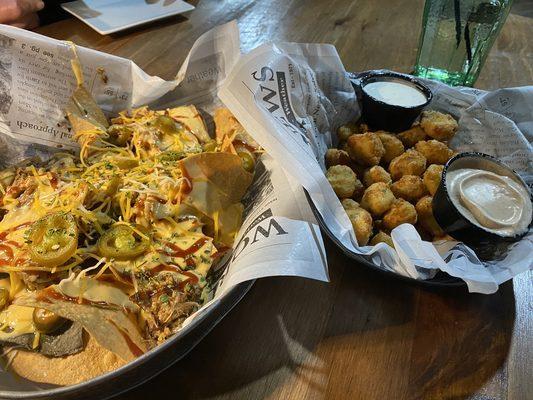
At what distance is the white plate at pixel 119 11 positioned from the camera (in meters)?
2.09

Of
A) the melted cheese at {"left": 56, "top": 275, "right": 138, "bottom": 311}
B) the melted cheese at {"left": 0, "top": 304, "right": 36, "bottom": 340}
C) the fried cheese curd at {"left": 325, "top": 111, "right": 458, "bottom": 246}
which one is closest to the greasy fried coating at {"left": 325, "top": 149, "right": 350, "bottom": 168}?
the fried cheese curd at {"left": 325, "top": 111, "right": 458, "bottom": 246}

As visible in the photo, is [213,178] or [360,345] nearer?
[360,345]

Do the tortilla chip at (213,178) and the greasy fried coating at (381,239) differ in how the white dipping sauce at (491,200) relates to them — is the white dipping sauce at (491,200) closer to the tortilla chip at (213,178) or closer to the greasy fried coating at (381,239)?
the greasy fried coating at (381,239)

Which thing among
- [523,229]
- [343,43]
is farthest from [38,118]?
[343,43]

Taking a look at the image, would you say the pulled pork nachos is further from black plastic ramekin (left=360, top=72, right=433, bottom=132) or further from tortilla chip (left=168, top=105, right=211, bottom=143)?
black plastic ramekin (left=360, top=72, right=433, bottom=132)

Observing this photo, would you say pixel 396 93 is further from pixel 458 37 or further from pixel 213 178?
pixel 213 178

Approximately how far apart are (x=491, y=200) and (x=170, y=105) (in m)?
1.03

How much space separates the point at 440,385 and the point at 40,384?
80 cm

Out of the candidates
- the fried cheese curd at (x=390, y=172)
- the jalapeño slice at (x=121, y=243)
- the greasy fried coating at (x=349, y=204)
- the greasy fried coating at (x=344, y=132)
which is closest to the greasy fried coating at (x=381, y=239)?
the fried cheese curd at (x=390, y=172)

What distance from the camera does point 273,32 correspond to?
2291 mm

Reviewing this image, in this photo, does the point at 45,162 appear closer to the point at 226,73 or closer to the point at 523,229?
the point at 226,73

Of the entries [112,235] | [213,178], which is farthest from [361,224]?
[112,235]

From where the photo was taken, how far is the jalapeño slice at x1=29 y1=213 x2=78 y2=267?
36.7 inches

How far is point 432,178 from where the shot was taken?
1.26m
